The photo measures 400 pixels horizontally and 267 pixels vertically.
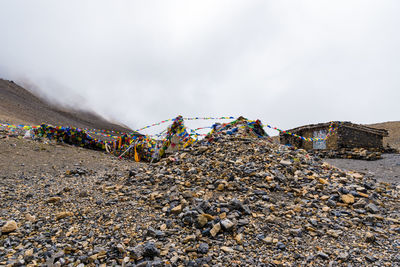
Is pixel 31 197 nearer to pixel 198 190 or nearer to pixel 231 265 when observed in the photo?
pixel 198 190

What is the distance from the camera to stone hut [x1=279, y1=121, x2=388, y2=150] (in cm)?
1694

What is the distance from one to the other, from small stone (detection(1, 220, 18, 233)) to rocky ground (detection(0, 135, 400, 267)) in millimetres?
12

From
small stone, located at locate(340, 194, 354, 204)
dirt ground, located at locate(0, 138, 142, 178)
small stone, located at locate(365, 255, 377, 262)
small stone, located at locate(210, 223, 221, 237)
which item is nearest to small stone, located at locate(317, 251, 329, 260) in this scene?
small stone, located at locate(365, 255, 377, 262)

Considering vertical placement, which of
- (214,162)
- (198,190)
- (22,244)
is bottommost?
(22,244)

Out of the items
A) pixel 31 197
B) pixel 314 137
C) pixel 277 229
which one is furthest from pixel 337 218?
pixel 314 137

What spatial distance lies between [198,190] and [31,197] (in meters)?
3.53

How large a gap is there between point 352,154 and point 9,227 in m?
17.9

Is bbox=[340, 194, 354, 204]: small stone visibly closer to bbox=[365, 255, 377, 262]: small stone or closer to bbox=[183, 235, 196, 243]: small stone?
bbox=[365, 255, 377, 262]: small stone

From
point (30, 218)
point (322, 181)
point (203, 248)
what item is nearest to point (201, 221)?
point (203, 248)

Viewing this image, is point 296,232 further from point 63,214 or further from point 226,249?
point 63,214

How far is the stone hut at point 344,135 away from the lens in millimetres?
16938

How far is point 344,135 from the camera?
17.0 meters

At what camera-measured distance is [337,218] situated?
3.80 m

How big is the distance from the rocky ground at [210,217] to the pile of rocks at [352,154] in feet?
36.8
